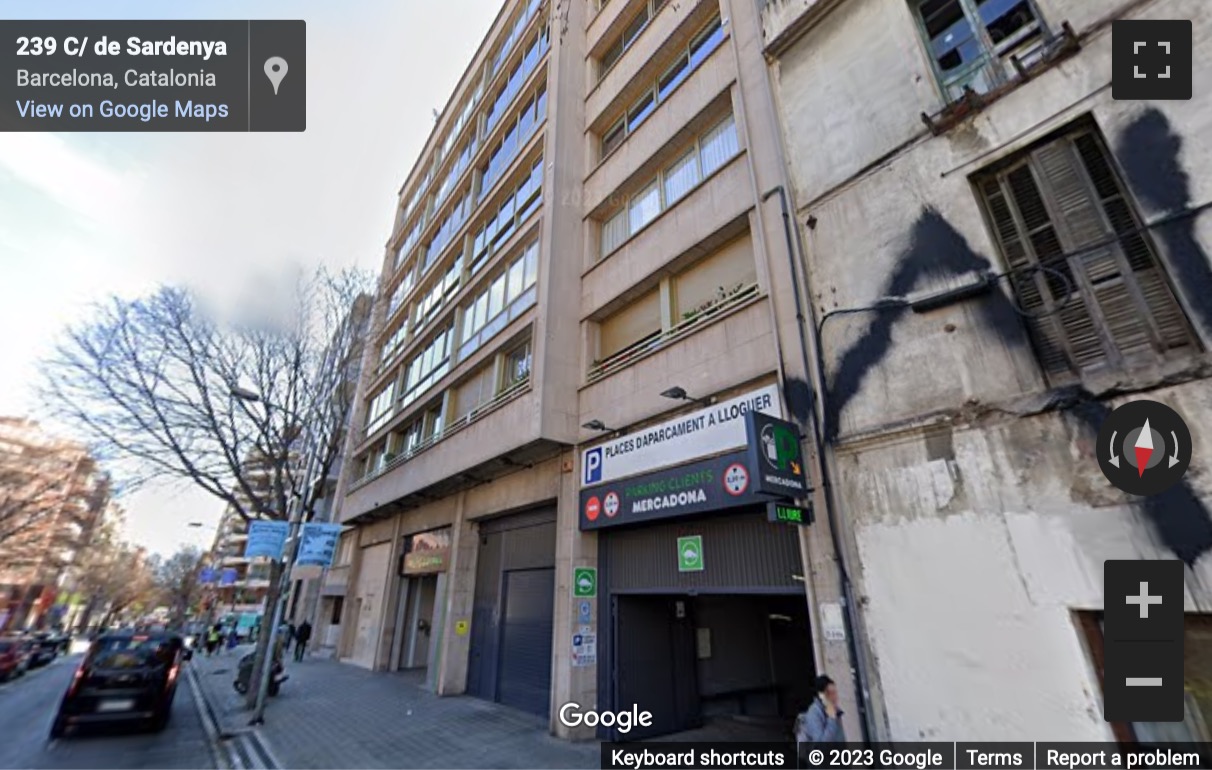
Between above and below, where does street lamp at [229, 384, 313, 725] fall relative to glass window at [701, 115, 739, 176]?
below

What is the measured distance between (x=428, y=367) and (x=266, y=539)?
822cm

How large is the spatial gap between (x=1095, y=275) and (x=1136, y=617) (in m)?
3.28

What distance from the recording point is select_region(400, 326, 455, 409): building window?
17.0m

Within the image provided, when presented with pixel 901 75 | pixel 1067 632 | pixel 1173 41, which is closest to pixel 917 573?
pixel 1067 632

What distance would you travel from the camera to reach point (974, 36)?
265 inches

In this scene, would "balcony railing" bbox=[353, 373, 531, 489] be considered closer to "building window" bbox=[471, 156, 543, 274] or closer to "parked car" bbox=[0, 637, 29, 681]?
"building window" bbox=[471, 156, 543, 274]

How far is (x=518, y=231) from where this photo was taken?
13.8 metres

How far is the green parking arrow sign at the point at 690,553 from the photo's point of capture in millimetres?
8212

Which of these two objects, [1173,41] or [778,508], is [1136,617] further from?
[1173,41]

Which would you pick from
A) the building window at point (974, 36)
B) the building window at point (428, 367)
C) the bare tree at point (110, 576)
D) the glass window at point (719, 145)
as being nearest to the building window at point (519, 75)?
the building window at point (428, 367)

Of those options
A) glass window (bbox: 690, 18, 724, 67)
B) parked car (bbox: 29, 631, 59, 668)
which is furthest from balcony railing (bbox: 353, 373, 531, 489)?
parked car (bbox: 29, 631, 59, 668)

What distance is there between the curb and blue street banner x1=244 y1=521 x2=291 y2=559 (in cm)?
321

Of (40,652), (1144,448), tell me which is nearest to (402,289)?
(40,652)

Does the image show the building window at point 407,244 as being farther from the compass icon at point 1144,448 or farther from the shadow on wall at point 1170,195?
the compass icon at point 1144,448
